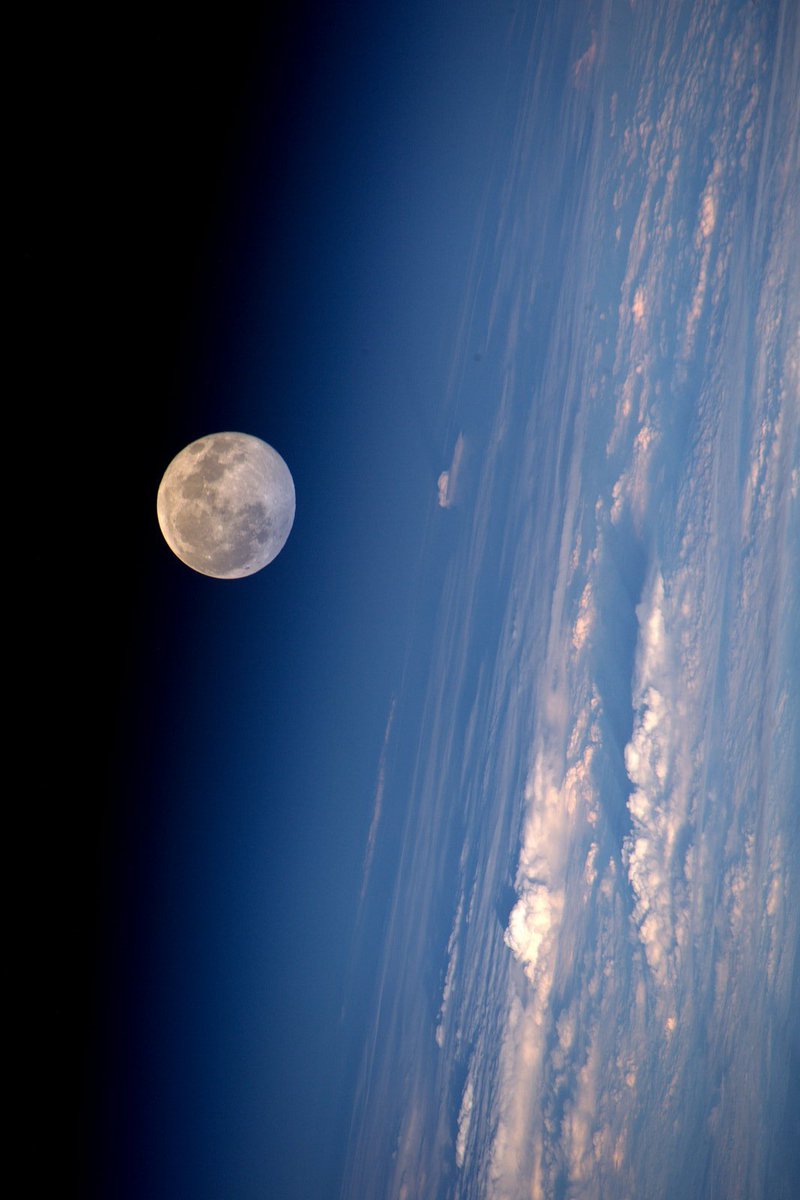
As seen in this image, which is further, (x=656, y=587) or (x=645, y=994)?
(x=656, y=587)

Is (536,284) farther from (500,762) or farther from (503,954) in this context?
(503,954)

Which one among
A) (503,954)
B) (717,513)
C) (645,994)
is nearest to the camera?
(645,994)

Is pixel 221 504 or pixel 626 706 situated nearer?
pixel 221 504

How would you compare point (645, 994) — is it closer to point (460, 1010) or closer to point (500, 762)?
point (460, 1010)

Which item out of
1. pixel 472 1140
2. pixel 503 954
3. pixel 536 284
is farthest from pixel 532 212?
pixel 472 1140

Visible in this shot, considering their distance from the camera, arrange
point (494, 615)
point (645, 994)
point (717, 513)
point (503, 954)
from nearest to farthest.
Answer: point (645, 994) → point (503, 954) → point (717, 513) → point (494, 615)

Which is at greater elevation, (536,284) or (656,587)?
(536,284)

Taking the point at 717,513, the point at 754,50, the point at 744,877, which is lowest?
the point at 744,877

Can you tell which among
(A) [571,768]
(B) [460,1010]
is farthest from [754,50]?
(B) [460,1010]
